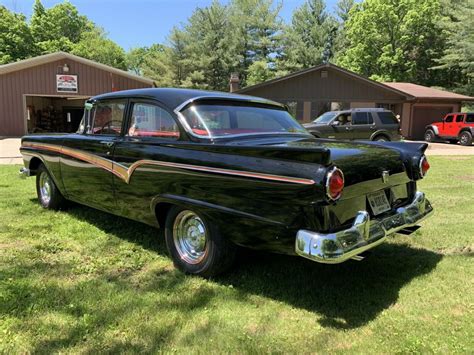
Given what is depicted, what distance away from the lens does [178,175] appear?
3.86 m

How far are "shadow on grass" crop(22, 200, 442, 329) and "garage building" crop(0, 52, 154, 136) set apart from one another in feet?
71.8

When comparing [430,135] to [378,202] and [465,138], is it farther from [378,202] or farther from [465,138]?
[378,202]

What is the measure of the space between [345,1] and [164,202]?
57.8m

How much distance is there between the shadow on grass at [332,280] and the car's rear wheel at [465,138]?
21.3 metres

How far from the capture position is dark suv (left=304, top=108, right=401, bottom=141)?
56.7 ft

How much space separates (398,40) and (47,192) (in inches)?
1636

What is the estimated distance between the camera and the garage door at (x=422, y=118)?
28.7m

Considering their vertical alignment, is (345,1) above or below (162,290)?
above

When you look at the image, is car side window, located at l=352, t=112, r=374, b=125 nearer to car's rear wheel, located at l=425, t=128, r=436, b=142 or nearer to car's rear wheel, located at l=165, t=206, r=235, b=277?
car's rear wheel, located at l=425, t=128, r=436, b=142

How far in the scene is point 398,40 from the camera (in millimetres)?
41531

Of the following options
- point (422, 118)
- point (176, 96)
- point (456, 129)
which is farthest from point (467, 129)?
point (176, 96)

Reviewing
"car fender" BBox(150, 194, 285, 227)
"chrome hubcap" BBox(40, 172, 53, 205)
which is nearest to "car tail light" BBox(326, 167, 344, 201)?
"car fender" BBox(150, 194, 285, 227)

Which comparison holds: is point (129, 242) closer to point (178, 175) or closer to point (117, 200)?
point (117, 200)

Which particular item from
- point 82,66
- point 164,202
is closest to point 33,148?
point 164,202
